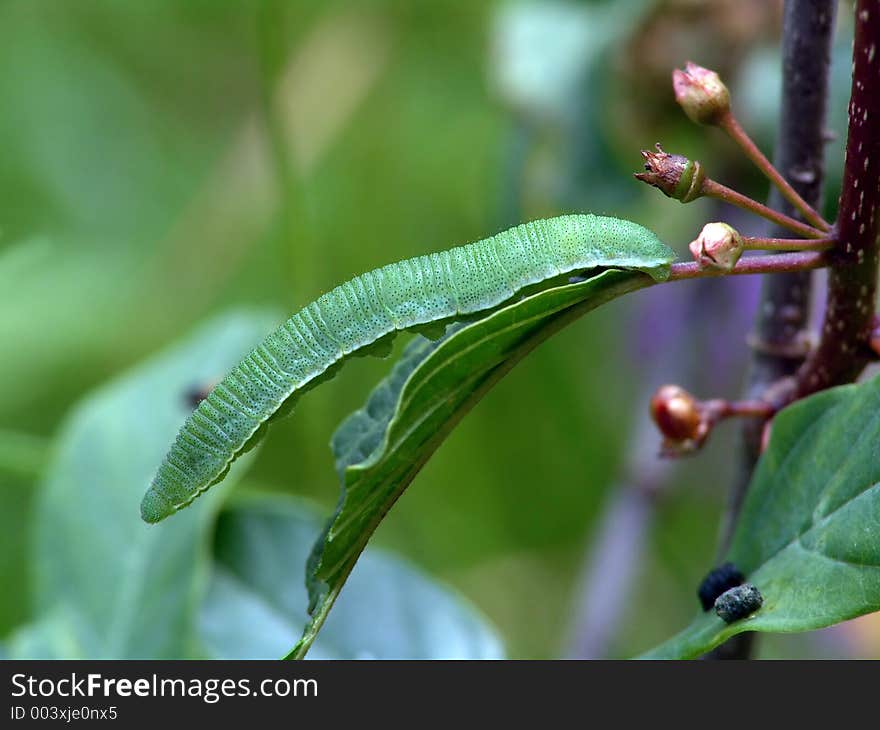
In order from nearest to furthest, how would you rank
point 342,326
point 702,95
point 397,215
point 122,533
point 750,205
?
point 750,205 < point 702,95 < point 342,326 < point 122,533 < point 397,215

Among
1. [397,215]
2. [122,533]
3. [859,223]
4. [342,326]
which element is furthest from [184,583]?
[397,215]

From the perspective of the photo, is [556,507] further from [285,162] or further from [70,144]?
[70,144]

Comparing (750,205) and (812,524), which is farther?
(812,524)

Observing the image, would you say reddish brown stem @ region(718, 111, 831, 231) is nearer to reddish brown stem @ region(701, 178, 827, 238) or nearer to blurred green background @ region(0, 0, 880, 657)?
reddish brown stem @ region(701, 178, 827, 238)

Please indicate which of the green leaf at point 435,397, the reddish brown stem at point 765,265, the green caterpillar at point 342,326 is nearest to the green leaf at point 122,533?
the green caterpillar at point 342,326

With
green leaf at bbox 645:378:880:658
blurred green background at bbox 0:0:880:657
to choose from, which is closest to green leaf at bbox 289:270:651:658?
green leaf at bbox 645:378:880:658

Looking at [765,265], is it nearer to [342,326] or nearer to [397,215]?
[342,326]
